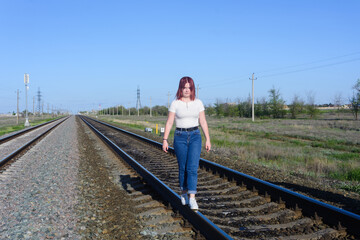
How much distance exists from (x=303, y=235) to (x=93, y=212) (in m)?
3.14

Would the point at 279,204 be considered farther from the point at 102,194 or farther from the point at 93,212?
the point at 102,194

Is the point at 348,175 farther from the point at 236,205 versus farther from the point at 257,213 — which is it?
the point at 257,213

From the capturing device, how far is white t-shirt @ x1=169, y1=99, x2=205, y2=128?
4.30 metres

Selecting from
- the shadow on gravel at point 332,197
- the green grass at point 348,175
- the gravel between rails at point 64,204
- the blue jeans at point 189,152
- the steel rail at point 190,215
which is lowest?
the green grass at point 348,175

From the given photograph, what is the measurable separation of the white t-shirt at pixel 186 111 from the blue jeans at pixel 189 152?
0.13 meters

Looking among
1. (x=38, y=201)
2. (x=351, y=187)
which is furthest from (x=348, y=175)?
(x=38, y=201)

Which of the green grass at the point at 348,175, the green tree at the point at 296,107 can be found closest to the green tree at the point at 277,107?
the green tree at the point at 296,107

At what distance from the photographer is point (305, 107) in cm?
6856

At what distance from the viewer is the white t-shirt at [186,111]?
169 inches

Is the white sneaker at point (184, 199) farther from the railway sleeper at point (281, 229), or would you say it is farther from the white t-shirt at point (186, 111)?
the white t-shirt at point (186, 111)

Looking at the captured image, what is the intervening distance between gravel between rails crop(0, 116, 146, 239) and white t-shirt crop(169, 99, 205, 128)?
1.58 metres

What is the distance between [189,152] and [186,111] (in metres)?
0.59

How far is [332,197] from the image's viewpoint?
5582 millimetres

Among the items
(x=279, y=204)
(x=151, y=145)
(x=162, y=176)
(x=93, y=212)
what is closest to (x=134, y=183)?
(x=162, y=176)
